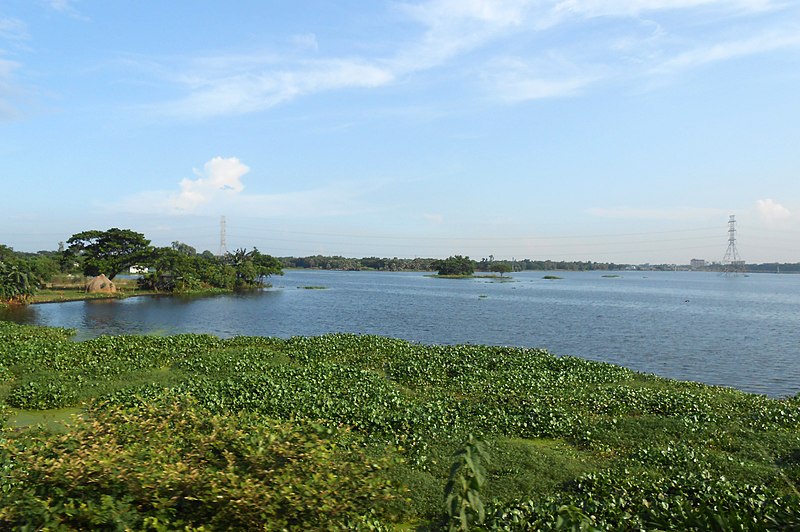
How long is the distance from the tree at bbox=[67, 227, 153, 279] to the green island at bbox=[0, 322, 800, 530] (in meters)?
57.2

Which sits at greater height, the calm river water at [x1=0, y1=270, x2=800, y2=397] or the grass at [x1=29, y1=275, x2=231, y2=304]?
the grass at [x1=29, y1=275, x2=231, y2=304]

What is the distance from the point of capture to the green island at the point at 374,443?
635 cm

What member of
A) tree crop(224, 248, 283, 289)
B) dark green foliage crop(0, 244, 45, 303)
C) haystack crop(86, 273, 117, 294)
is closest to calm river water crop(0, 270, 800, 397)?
dark green foliage crop(0, 244, 45, 303)

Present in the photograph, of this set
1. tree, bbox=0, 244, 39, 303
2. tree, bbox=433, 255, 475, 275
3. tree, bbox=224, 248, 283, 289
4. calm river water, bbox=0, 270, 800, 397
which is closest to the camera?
calm river water, bbox=0, 270, 800, 397

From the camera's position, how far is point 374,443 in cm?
1280

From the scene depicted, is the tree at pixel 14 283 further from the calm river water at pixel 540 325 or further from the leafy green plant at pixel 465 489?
the leafy green plant at pixel 465 489

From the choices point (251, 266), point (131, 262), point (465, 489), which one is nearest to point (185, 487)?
point (465, 489)

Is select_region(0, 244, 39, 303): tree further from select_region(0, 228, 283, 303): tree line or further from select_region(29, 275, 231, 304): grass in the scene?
select_region(0, 228, 283, 303): tree line

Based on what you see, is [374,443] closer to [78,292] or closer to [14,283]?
[14,283]

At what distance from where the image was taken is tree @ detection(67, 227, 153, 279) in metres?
79.3

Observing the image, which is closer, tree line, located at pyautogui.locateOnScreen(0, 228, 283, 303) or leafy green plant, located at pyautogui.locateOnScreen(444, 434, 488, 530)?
leafy green plant, located at pyautogui.locateOnScreen(444, 434, 488, 530)

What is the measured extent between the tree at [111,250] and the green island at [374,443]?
57.2 meters

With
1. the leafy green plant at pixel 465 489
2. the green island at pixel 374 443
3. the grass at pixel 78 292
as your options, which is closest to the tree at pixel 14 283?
the grass at pixel 78 292

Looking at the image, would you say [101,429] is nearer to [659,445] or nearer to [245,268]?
[659,445]
